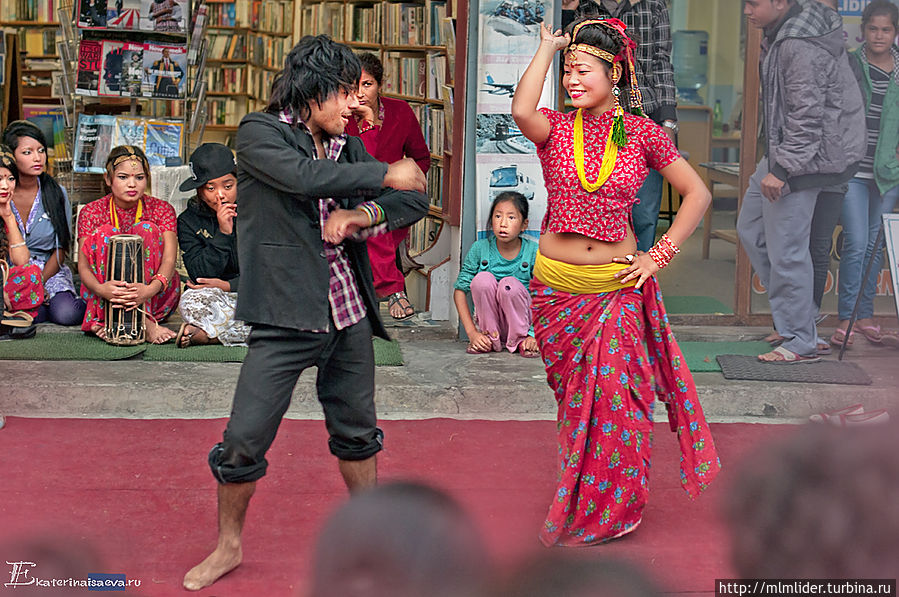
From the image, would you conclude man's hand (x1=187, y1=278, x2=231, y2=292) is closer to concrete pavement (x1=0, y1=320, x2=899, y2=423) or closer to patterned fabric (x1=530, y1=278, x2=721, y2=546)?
concrete pavement (x1=0, y1=320, x2=899, y2=423)

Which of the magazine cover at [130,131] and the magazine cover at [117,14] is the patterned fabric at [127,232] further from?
the magazine cover at [117,14]

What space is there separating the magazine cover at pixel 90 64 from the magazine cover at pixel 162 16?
327 mm

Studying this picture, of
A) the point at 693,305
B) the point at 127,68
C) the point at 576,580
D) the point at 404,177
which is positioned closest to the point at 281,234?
the point at 404,177

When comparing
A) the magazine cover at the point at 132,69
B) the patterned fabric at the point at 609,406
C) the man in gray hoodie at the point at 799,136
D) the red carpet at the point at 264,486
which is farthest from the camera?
the magazine cover at the point at 132,69

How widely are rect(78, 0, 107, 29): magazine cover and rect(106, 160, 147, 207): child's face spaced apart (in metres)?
1.72

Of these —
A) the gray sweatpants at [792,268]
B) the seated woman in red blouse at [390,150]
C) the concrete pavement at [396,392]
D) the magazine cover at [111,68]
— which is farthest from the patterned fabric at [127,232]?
the gray sweatpants at [792,268]

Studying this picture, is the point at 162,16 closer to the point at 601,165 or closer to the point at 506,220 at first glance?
the point at 506,220

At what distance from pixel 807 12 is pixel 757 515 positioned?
544cm

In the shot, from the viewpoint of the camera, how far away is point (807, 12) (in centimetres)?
586

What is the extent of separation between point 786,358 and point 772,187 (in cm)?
92

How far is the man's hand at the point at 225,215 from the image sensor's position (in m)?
5.91

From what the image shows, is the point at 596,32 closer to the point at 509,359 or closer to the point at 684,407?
the point at 684,407

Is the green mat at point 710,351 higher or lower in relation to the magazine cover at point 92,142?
lower

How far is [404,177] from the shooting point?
10.1 feet
